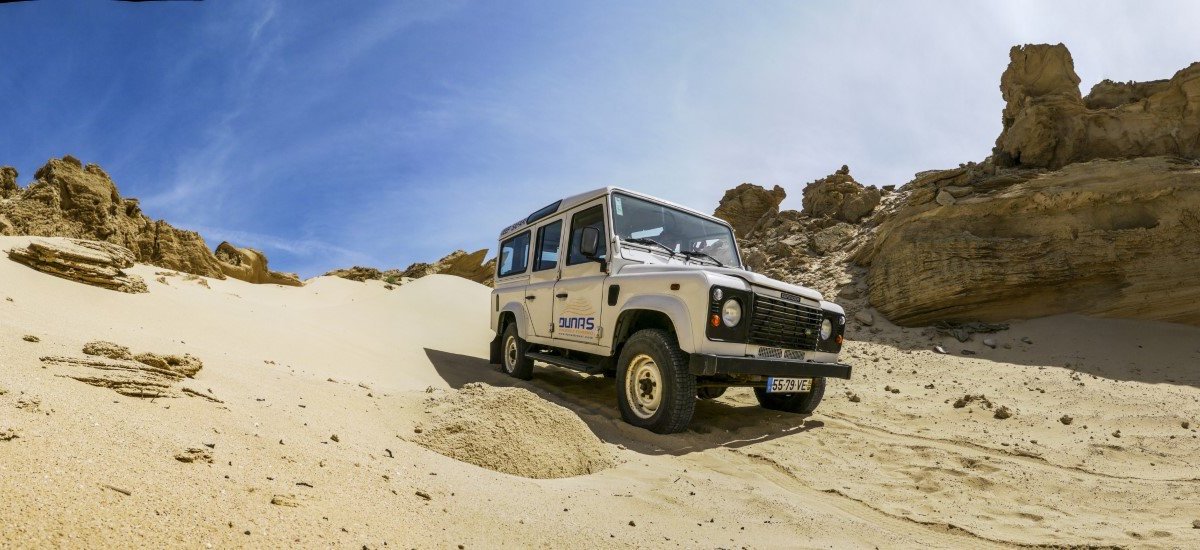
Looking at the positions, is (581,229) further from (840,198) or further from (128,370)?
(840,198)

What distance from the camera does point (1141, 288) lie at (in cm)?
926

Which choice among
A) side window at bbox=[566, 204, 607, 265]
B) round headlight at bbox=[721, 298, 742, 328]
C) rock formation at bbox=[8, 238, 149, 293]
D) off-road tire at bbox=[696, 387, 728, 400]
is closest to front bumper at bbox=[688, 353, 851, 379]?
round headlight at bbox=[721, 298, 742, 328]

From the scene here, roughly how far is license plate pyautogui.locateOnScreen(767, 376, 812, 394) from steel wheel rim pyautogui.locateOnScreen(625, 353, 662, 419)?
1100 millimetres

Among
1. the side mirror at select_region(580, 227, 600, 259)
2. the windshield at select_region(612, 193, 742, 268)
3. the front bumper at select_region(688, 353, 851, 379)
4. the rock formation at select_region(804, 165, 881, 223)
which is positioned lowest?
the front bumper at select_region(688, 353, 851, 379)

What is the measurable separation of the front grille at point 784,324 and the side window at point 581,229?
1797 mm

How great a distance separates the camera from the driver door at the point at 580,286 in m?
6.05

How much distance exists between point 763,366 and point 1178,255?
30.2ft

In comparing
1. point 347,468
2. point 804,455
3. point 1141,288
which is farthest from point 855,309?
point 347,468

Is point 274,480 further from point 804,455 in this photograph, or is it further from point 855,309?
point 855,309

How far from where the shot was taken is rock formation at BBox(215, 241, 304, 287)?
15.1 meters

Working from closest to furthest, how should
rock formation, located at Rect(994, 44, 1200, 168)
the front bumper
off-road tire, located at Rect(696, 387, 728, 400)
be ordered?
the front bumper, off-road tire, located at Rect(696, 387, 728, 400), rock formation, located at Rect(994, 44, 1200, 168)

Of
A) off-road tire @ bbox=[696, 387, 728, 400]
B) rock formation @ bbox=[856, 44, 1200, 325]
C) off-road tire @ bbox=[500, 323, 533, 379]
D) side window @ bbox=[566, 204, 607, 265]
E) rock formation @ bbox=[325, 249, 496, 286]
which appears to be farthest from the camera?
rock formation @ bbox=[325, 249, 496, 286]

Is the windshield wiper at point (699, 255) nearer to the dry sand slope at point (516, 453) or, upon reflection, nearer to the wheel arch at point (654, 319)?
the wheel arch at point (654, 319)

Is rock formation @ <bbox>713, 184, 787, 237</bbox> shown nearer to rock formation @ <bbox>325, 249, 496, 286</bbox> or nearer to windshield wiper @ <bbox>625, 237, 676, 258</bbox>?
rock formation @ <bbox>325, 249, 496, 286</bbox>
